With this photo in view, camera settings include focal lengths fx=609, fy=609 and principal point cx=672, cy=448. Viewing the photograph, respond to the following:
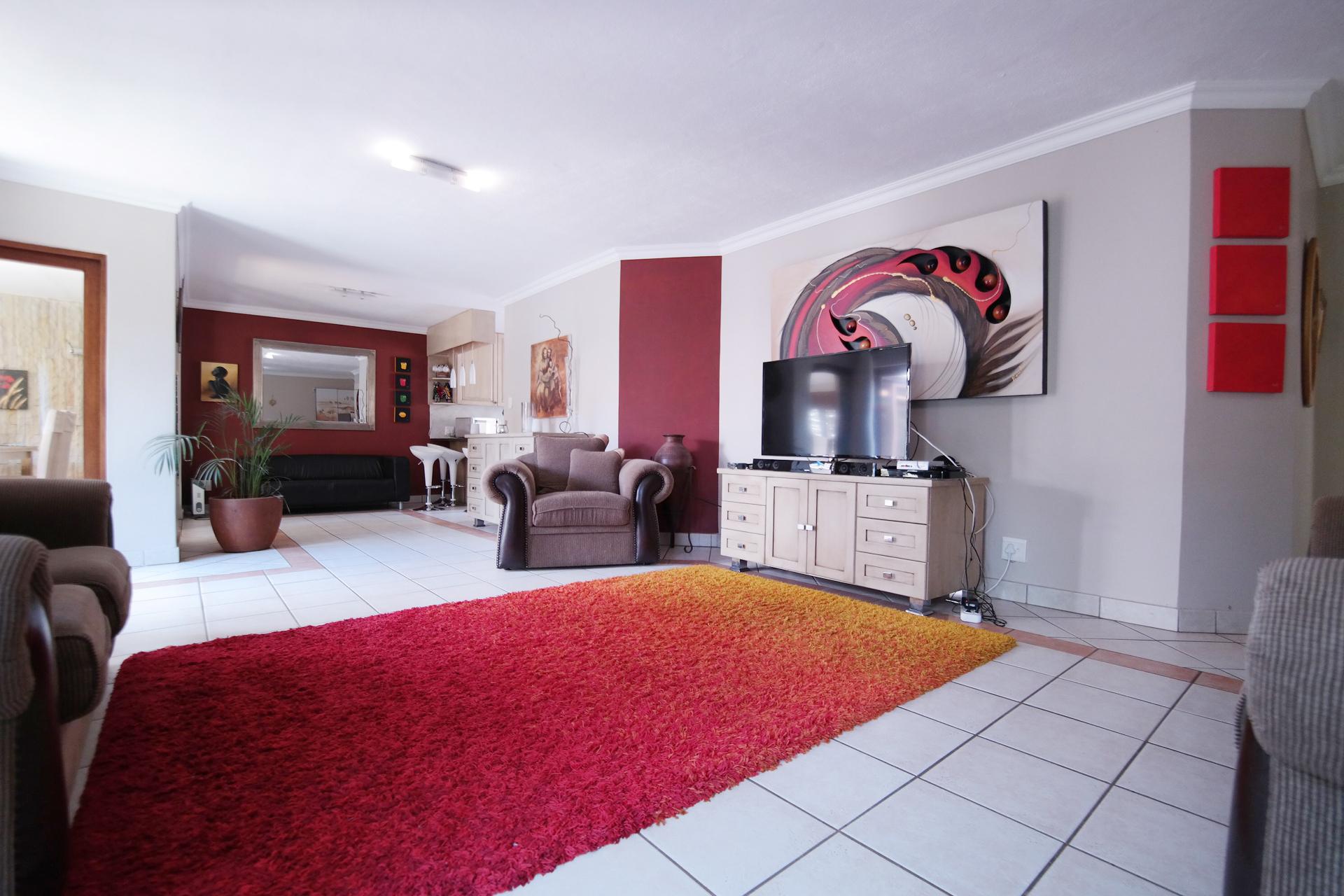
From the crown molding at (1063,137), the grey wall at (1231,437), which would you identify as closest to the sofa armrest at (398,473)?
the crown molding at (1063,137)

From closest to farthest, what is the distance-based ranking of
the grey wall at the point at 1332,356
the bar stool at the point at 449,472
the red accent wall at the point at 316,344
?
the grey wall at the point at 1332,356, the red accent wall at the point at 316,344, the bar stool at the point at 449,472

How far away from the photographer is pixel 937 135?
10.6 ft

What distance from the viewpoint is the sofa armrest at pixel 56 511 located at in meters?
1.96

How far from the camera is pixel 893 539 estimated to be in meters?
3.11

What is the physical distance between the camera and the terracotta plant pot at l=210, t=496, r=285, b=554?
4.36 m

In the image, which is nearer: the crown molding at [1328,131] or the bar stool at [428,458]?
the crown molding at [1328,131]

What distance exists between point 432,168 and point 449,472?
538 cm

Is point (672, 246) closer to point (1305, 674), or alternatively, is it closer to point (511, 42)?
point (511, 42)

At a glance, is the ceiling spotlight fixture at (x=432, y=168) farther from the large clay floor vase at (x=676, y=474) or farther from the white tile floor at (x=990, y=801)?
the white tile floor at (x=990, y=801)

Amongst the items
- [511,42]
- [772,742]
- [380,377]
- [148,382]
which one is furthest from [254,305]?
[772,742]

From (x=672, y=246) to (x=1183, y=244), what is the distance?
3338 mm

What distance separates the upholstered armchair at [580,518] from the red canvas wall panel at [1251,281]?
301cm

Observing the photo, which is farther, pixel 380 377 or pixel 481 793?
pixel 380 377

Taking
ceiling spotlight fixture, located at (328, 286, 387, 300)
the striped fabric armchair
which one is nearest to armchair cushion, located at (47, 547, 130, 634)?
the striped fabric armchair
